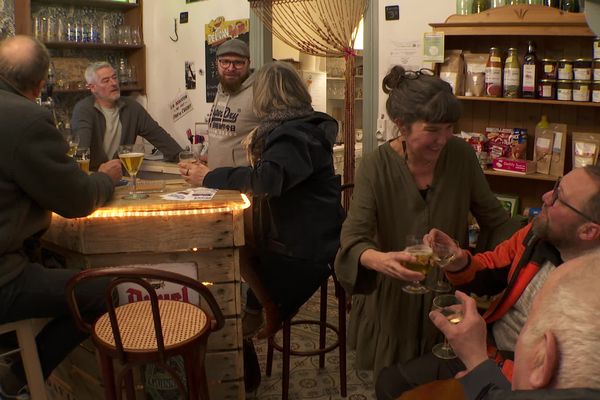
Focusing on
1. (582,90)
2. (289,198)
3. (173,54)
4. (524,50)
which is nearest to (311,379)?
(289,198)

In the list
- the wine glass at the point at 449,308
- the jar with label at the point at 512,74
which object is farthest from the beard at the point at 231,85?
the wine glass at the point at 449,308

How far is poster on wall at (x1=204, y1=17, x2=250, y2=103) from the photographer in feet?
16.0

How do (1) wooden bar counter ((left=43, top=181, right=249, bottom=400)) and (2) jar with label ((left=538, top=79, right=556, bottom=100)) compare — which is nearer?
(1) wooden bar counter ((left=43, top=181, right=249, bottom=400))

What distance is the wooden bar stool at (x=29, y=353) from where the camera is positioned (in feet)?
7.29

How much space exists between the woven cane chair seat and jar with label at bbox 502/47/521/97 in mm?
2116

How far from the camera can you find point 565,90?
3092 millimetres

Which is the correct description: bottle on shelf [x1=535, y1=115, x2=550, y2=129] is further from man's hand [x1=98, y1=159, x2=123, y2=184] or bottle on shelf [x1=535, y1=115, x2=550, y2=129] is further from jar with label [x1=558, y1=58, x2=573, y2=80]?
man's hand [x1=98, y1=159, x2=123, y2=184]

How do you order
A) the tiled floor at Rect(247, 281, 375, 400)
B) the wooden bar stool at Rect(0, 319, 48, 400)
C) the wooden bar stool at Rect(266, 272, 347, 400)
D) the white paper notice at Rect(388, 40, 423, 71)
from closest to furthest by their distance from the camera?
1. the wooden bar stool at Rect(0, 319, 48, 400)
2. the wooden bar stool at Rect(266, 272, 347, 400)
3. the tiled floor at Rect(247, 281, 375, 400)
4. the white paper notice at Rect(388, 40, 423, 71)

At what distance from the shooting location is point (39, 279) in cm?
221

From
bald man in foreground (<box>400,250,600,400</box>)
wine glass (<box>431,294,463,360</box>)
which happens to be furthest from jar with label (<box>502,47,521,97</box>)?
bald man in foreground (<box>400,250,600,400</box>)

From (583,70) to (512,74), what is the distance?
361 millimetres

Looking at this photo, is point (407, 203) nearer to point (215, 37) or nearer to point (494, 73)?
point (494, 73)

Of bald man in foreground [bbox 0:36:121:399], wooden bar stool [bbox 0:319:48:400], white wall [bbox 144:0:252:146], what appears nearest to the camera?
bald man in foreground [bbox 0:36:121:399]

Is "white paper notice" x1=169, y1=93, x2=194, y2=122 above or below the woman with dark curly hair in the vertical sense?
above
